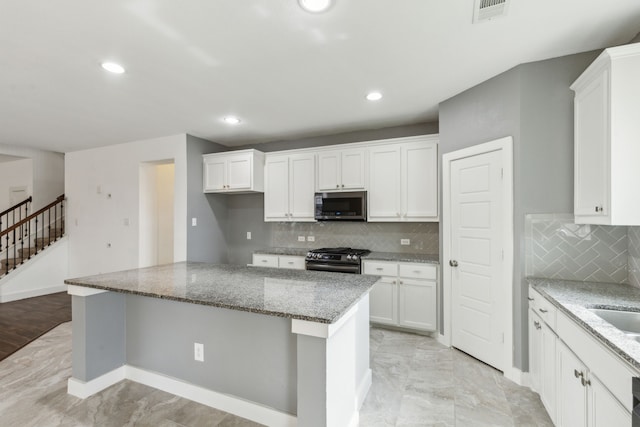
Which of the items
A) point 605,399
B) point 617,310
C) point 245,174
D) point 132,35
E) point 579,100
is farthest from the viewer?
point 245,174

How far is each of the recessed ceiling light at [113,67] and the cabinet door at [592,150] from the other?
11.5 feet

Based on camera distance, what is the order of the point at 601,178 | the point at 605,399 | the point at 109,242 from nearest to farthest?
the point at 605,399 → the point at 601,178 → the point at 109,242

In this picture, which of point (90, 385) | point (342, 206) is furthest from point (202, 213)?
point (90, 385)

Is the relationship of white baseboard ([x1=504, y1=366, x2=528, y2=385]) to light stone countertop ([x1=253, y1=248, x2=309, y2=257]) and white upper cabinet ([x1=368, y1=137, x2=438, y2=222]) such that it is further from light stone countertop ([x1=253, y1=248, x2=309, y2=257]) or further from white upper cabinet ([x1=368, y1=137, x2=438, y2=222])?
light stone countertop ([x1=253, y1=248, x2=309, y2=257])

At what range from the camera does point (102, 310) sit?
2375mm

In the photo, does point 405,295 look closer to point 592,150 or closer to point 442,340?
point 442,340

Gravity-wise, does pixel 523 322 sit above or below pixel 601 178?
below

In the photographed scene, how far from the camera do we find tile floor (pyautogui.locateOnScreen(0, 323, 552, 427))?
2.01 meters

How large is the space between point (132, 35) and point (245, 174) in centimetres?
249

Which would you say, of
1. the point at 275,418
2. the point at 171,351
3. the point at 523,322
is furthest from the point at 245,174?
the point at 523,322

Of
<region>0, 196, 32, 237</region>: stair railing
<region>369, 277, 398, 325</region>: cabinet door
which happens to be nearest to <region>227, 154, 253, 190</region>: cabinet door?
<region>369, 277, 398, 325</region>: cabinet door

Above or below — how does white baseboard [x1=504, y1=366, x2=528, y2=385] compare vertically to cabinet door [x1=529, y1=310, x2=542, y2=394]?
below

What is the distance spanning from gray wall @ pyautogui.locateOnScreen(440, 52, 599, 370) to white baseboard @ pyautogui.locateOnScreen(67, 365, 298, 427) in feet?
6.59

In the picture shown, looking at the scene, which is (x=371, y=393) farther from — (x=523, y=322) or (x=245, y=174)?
(x=245, y=174)
